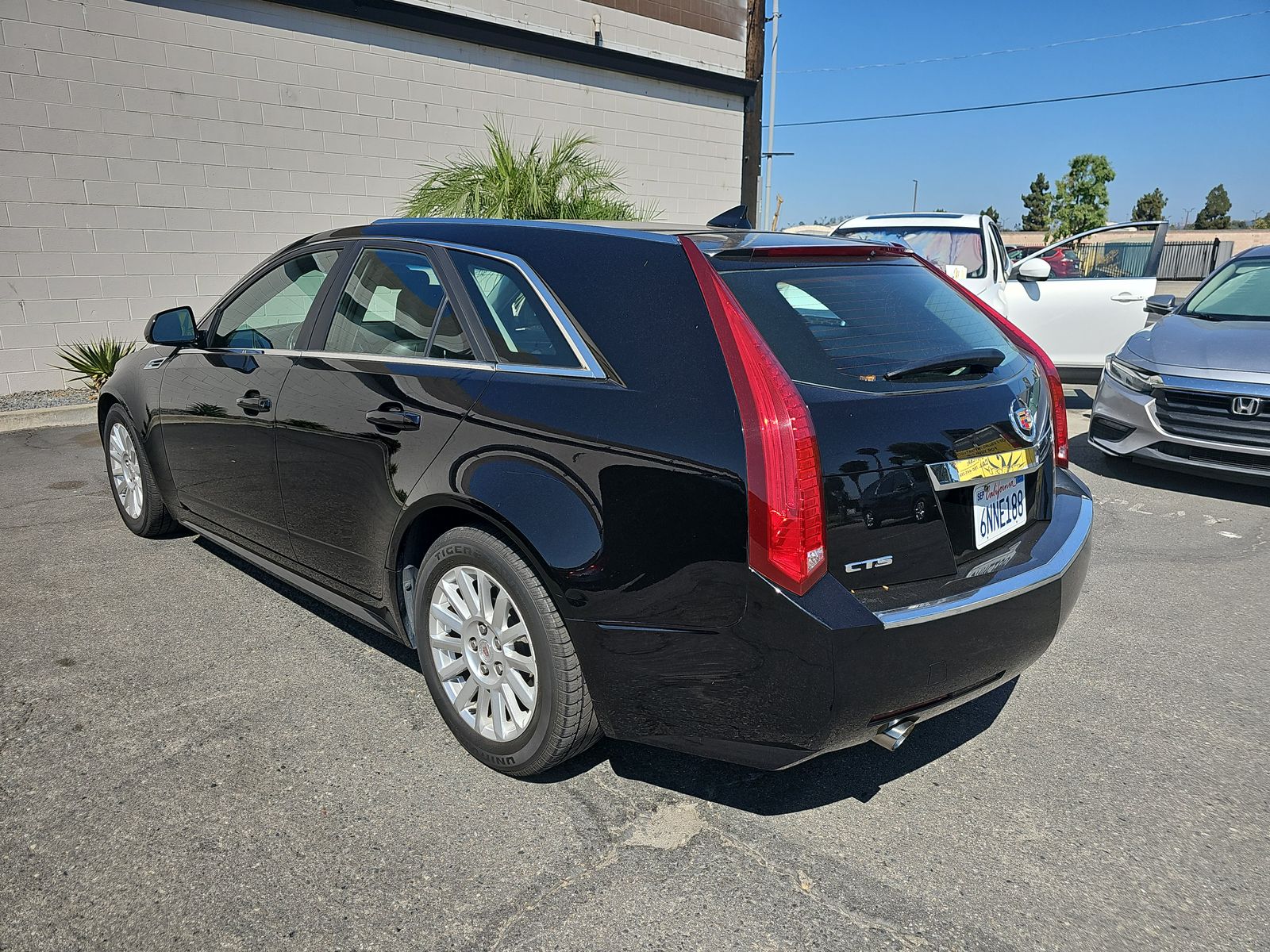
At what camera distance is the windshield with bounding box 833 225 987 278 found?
908 centimetres

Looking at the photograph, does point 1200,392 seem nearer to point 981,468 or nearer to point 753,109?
point 981,468

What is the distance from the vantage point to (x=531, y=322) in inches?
110

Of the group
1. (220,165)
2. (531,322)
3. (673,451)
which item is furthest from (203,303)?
(673,451)

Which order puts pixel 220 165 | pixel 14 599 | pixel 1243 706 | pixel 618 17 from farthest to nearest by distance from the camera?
pixel 618 17 < pixel 220 165 < pixel 14 599 < pixel 1243 706

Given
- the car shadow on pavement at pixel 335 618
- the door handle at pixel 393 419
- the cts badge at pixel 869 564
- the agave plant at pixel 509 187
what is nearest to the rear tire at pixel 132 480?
the car shadow on pavement at pixel 335 618

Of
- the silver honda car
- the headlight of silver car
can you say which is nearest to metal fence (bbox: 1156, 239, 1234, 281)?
the silver honda car

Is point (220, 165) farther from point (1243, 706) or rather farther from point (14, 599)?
point (1243, 706)

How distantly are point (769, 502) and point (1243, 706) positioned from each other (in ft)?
7.69

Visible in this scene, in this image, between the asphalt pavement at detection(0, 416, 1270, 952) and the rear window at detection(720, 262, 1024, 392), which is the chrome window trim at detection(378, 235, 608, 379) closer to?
the rear window at detection(720, 262, 1024, 392)

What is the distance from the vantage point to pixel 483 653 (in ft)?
9.25

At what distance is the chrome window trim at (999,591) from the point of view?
90.7 inches

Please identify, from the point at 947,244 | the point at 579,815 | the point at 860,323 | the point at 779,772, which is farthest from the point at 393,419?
the point at 947,244

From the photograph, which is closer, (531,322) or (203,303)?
(531,322)

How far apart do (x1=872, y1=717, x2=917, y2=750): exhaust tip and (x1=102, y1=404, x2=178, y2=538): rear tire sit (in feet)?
12.8
